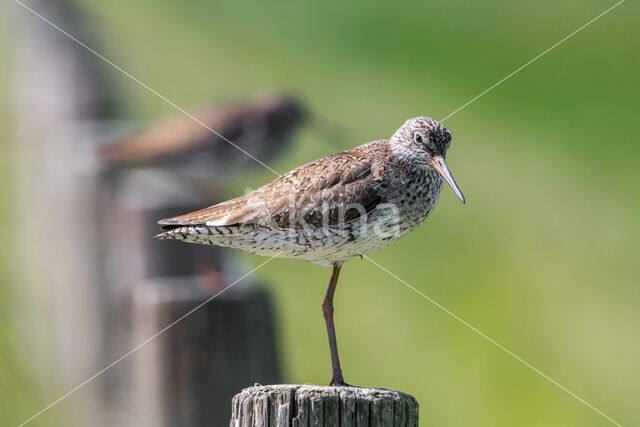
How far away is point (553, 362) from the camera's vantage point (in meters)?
8.98

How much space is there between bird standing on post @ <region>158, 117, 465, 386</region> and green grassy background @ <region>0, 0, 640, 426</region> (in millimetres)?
2408

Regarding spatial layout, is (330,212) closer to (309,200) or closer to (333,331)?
(309,200)

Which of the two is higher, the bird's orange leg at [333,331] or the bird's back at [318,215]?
the bird's back at [318,215]

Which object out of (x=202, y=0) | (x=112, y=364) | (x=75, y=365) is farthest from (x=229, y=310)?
(x=202, y=0)

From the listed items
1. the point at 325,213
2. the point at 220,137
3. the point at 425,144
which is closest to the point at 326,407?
the point at 325,213

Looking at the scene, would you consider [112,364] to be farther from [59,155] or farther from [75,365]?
[59,155]

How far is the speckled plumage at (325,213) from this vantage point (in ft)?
14.0

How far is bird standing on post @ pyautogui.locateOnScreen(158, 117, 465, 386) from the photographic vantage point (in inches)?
167

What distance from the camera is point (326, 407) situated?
10.4 feet

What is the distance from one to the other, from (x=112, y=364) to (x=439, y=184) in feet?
8.56

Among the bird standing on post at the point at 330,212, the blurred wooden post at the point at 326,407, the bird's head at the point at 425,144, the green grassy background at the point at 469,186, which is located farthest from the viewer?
the green grassy background at the point at 469,186

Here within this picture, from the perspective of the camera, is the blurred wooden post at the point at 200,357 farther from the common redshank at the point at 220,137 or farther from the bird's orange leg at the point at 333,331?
the common redshank at the point at 220,137

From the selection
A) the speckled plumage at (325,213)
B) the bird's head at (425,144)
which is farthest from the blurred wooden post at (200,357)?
the bird's head at (425,144)

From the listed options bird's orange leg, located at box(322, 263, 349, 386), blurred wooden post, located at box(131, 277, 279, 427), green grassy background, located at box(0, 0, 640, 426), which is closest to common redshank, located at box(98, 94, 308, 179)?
green grassy background, located at box(0, 0, 640, 426)
